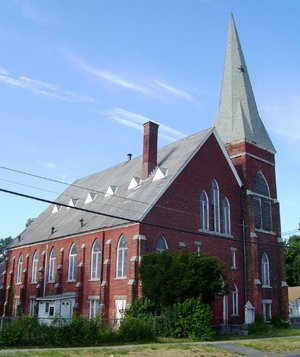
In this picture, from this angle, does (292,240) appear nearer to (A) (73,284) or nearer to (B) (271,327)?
(B) (271,327)

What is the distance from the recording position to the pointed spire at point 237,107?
3931 centimetres

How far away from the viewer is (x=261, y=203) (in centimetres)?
3816

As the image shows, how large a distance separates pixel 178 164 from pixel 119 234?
6714 mm

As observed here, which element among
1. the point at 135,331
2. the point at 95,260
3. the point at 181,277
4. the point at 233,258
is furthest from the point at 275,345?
the point at 95,260

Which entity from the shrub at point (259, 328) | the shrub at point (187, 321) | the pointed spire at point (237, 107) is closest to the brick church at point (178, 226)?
the pointed spire at point (237, 107)

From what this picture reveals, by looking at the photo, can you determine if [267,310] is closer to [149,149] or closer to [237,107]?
[149,149]

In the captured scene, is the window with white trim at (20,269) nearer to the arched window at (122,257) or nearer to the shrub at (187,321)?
Answer: the arched window at (122,257)

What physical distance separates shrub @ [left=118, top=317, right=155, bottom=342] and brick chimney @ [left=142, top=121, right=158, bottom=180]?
14.2 metres

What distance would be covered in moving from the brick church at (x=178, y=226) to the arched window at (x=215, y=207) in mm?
88

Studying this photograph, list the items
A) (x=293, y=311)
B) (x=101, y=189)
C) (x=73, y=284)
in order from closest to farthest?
(x=73, y=284), (x=101, y=189), (x=293, y=311)

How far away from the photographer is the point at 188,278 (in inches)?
981

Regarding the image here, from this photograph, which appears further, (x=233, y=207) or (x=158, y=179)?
(x=233, y=207)

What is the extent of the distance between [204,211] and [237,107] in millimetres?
11680

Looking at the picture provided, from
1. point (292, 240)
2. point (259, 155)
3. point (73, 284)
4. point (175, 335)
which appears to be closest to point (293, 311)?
point (292, 240)
